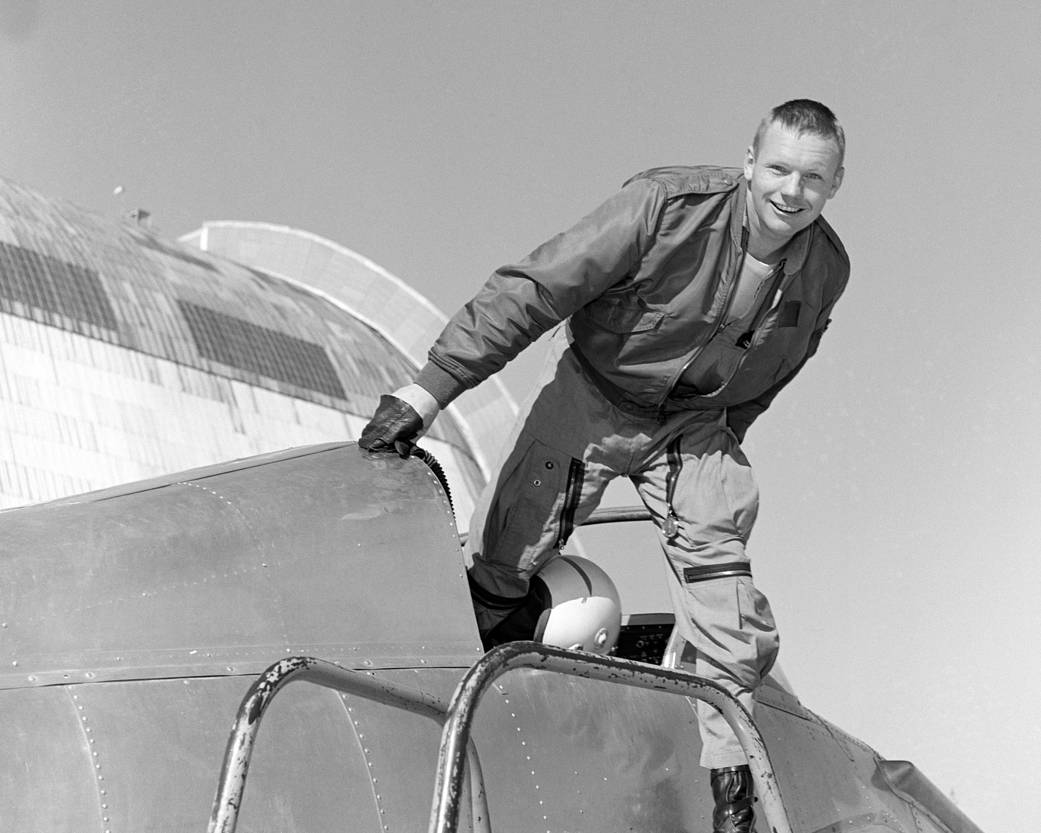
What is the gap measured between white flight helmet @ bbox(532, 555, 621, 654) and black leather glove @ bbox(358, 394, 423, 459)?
72 cm

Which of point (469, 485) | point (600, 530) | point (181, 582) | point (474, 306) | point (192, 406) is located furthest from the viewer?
point (469, 485)

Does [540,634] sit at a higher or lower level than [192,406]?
higher

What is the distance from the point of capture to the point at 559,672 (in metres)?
2.93

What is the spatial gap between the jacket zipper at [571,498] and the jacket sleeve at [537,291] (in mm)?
530

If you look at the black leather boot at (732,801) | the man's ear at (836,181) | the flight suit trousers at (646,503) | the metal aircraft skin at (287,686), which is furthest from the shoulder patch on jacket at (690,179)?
the black leather boot at (732,801)

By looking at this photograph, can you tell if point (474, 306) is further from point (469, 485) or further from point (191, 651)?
point (469, 485)

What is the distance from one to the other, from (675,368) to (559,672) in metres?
1.58

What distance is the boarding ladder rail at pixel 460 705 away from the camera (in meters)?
2.31

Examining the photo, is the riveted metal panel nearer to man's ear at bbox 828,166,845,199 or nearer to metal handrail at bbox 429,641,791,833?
metal handrail at bbox 429,641,791,833

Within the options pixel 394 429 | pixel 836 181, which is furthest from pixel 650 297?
pixel 394 429

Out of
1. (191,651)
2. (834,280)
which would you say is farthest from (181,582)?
(834,280)

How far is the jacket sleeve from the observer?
13.1 feet

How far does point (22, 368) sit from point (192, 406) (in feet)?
7.01

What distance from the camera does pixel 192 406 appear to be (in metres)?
15.4
